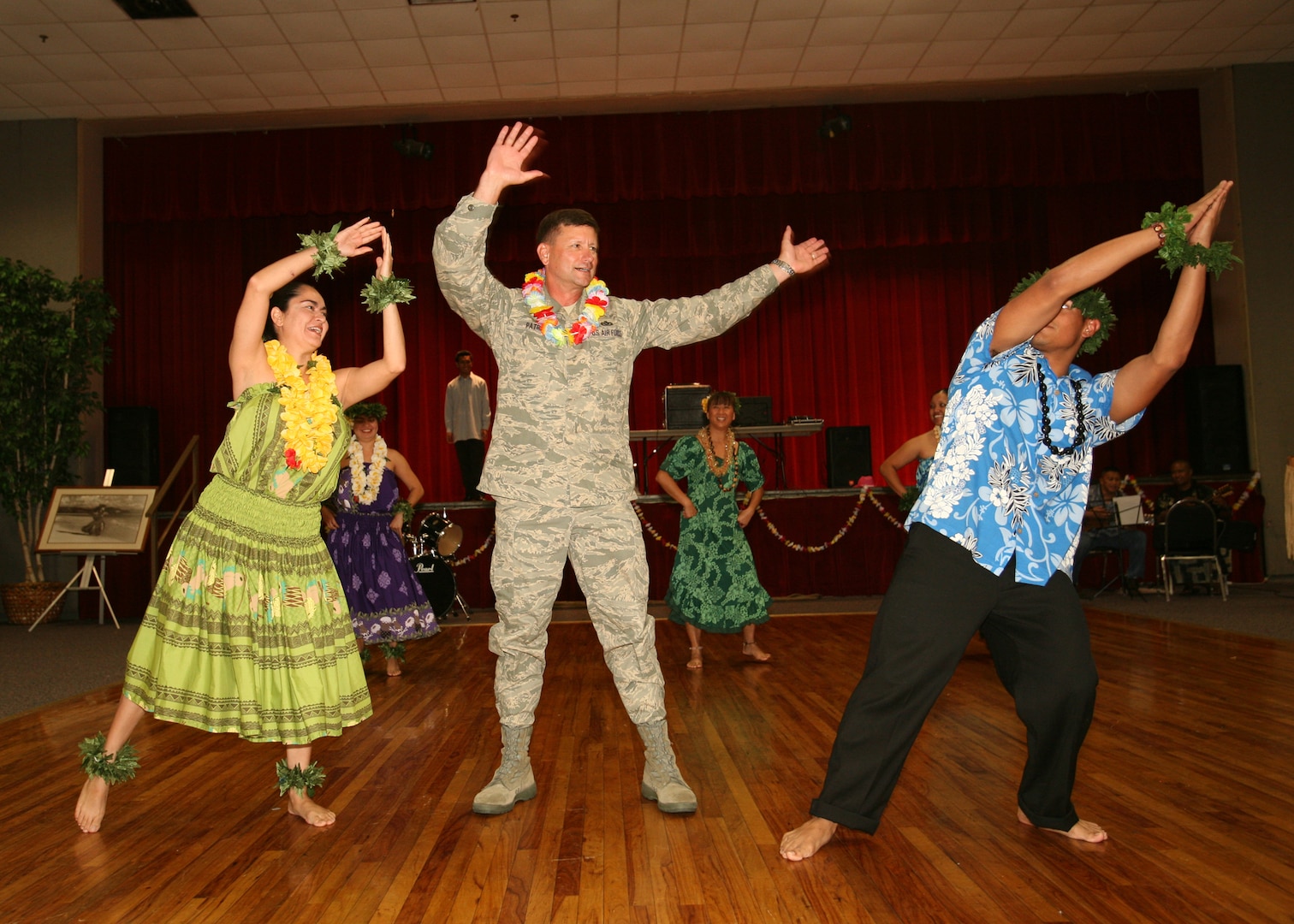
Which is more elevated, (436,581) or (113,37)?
(113,37)

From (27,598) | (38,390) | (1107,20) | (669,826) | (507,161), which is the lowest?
(669,826)

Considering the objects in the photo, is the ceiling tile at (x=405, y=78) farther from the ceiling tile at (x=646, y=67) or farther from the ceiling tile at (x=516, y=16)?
the ceiling tile at (x=646, y=67)

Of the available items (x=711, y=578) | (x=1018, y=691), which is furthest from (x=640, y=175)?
(x=1018, y=691)

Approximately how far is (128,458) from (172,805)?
798 cm

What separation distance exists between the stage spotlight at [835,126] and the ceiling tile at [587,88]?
7.02ft

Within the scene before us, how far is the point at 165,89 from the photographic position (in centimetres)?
955

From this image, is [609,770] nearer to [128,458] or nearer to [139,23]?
[139,23]

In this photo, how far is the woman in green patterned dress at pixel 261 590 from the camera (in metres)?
2.79

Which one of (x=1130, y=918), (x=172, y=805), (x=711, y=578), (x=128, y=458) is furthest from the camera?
(x=128, y=458)

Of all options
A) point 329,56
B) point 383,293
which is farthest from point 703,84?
point 383,293

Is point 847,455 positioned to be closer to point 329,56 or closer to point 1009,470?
point 329,56

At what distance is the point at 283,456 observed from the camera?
286 centimetres

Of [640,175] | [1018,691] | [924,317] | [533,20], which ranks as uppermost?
[533,20]

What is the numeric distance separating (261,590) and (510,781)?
92cm
